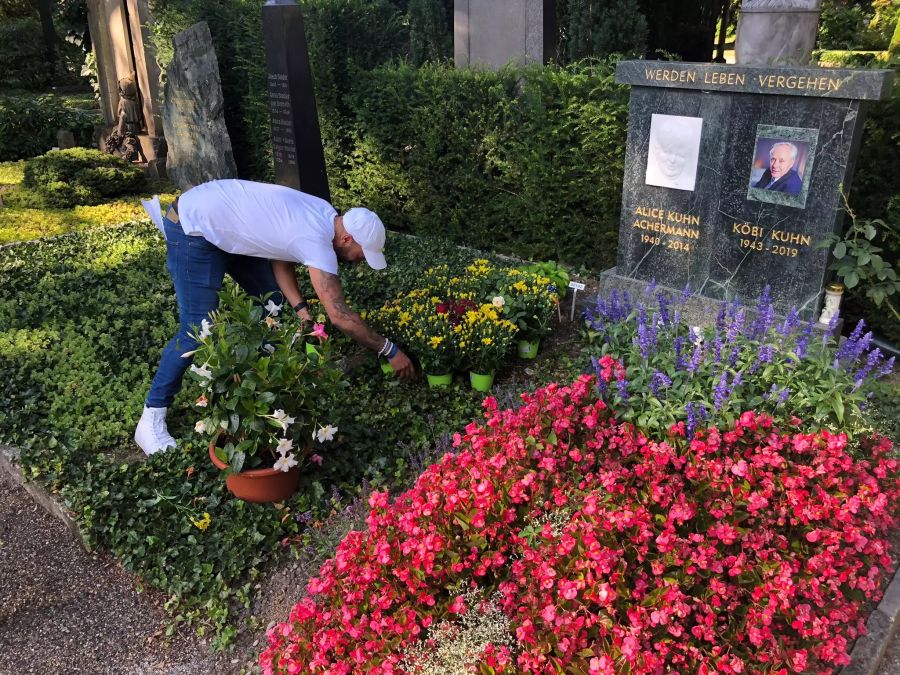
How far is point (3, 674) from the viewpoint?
10.1 ft

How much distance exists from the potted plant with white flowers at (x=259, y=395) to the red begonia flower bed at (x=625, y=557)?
0.81m

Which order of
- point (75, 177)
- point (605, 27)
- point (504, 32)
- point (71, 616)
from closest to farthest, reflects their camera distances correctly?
point (71, 616) → point (504, 32) → point (605, 27) → point (75, 177)

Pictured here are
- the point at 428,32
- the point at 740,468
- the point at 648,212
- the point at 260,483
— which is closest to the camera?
the point at 740,468

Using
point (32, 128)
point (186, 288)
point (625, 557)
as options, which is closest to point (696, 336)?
point (625, 557)

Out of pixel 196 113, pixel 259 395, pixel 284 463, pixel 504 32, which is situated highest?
pixel 504 32

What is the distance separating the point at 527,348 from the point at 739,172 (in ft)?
5.70

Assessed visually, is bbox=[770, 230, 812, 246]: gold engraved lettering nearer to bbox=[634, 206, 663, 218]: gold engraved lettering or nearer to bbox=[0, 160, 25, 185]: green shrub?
bbox=[634, 206, 663, 218]: gold engraved lettering

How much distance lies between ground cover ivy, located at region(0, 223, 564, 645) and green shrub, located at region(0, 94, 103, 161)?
723cm

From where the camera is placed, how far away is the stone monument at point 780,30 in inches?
181

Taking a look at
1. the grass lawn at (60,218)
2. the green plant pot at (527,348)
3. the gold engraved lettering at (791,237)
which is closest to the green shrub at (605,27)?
the gold engraved lettering at (791,237)

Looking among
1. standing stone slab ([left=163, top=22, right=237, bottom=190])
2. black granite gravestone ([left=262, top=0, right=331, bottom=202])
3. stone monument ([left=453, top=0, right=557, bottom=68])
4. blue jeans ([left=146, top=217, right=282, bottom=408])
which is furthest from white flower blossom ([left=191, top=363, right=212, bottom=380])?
standing stone slab ([left=163, top=22, right=237, bottom=190])

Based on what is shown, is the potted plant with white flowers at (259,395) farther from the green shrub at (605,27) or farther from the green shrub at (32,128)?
the green shrub at (32,128)

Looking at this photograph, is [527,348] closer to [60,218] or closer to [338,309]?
[338,309]

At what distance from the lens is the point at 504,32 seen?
305 inches
